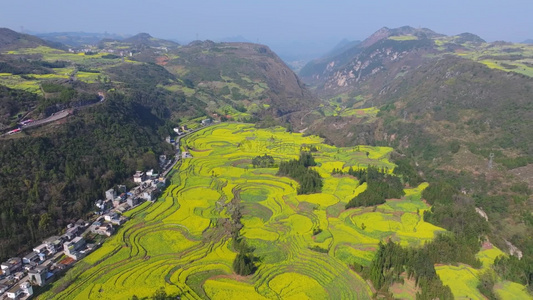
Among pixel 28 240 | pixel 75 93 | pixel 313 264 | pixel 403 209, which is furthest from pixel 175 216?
pixel 75 93

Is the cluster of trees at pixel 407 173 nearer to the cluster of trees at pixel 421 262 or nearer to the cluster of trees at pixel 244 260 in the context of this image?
the cluster of trees at pixel 421 262

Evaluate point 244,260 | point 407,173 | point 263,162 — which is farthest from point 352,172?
point 244,260

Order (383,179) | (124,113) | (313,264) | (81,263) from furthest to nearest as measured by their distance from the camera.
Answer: (124,113) < (383,179) < (313,264) < (81,263)

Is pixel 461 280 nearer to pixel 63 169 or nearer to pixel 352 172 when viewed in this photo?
pixel 352 172

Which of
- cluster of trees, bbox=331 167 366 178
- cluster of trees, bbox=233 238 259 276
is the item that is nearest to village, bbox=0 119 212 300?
cluster of trees, bbox=233 238 259 276

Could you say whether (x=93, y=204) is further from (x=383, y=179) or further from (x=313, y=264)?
(x=383, y=179)
